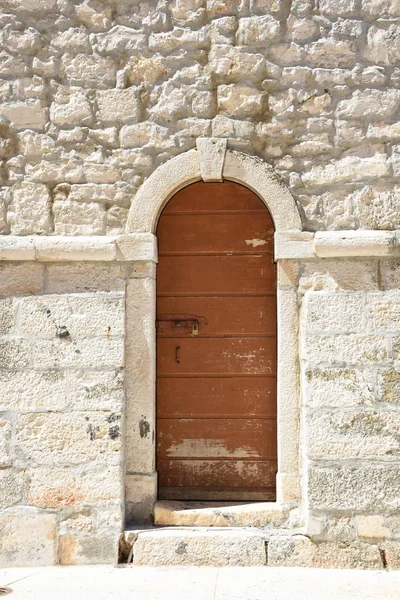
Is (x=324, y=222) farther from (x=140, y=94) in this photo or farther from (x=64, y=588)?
(x=64, y=588)

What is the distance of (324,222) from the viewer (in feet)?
12.3

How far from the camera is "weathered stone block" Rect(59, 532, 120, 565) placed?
3.60m

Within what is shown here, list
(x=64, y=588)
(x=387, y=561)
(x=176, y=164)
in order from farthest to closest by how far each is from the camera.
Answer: (x=176, y=164)
(x=387, y=561)
(x=64, y=588)

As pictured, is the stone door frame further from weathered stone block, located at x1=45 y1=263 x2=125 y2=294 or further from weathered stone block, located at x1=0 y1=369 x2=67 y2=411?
weathered stone block, located at x1=0 y1=369 x2=67 y2=411

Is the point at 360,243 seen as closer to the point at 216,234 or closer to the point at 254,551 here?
the point at 216,234

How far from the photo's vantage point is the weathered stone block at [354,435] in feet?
11.7

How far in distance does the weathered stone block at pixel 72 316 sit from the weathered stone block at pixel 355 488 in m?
1.42

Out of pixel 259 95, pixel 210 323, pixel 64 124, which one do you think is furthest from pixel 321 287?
pixel 64 124

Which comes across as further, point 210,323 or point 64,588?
point 210,323

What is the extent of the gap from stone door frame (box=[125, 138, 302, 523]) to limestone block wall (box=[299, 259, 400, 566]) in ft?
0.32

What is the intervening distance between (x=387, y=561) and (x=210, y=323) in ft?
5.51

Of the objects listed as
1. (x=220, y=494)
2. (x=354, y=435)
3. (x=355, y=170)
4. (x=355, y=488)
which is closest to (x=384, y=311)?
(x=354, y=435)

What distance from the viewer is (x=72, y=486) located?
365 centimetres

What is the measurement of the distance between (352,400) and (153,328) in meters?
1.23
